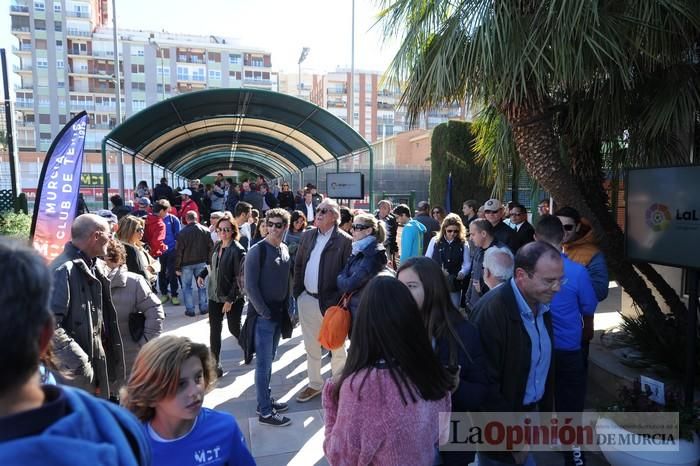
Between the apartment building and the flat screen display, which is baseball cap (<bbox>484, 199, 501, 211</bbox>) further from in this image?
the apartment building

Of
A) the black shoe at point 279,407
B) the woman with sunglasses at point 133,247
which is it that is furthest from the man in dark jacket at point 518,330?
the woman with sunglasses at point 133,247

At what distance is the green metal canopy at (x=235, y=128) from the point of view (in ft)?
38.1

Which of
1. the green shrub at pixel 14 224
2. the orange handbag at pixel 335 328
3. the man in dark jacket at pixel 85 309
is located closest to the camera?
the man in dark jacket at pixel 85 309

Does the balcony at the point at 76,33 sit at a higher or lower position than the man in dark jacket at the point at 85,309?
higher

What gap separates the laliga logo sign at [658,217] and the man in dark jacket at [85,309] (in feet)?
12.7

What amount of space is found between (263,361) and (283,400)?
2.58 feet

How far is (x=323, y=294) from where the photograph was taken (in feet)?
15.2

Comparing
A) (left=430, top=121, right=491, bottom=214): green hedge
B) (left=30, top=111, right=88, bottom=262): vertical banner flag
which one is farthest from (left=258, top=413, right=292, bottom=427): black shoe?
(left=430, top=121, right=491, bottom=214): green hedge

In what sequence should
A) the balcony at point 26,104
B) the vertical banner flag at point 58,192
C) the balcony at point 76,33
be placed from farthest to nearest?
the balcony at point 76,33 → the balcony at point 26,104 → the vertical banner flag at point 58,192

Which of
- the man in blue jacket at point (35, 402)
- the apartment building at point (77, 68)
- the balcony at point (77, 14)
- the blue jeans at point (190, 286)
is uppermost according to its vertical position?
the balcony at point (77, 14)

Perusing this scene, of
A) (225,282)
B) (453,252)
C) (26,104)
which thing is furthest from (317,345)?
(26,104)

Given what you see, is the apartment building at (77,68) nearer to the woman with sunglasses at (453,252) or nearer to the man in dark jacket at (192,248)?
the man in dark jacket at (192,248)

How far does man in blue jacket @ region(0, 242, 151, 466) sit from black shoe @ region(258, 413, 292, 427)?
11.0 feet

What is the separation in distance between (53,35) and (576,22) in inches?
3396
